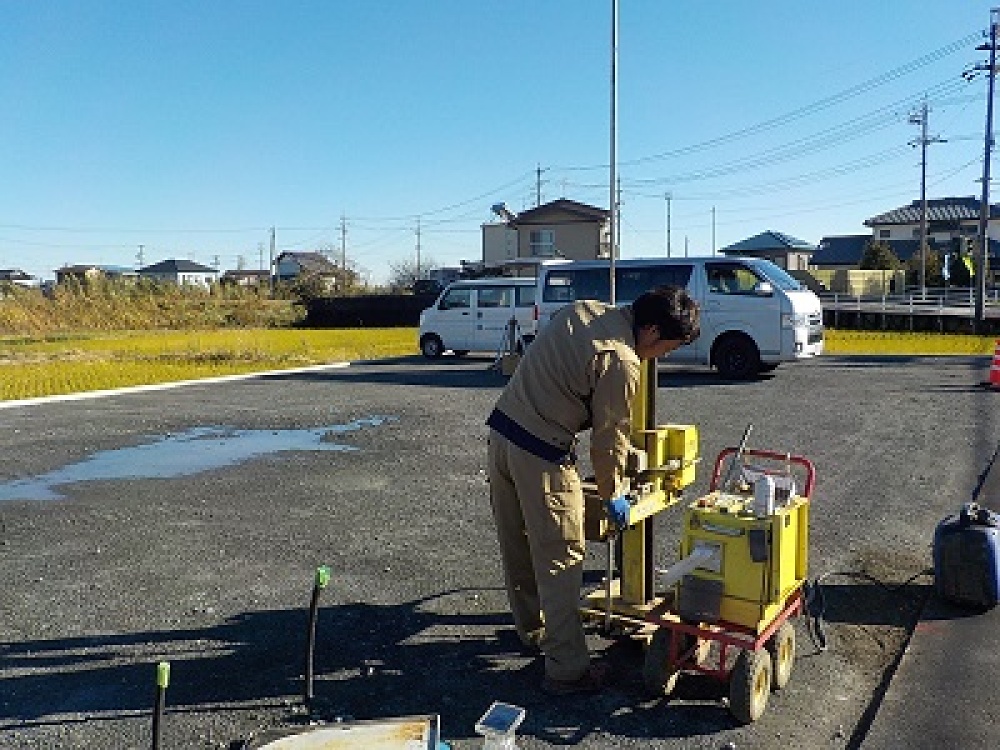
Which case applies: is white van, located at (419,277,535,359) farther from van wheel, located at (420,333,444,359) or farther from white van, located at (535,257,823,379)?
white van, located at (535,257,823,379)

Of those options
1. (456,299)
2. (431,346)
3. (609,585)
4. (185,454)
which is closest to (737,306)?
(456,299)

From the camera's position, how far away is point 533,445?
11.3 feet

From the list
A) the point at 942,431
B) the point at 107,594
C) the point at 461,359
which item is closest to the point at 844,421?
the point at 942,431

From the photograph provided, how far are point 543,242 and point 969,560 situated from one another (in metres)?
40.2

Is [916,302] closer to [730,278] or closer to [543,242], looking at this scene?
[543,242]

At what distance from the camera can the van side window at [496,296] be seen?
17328 mm

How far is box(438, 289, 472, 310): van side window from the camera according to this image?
17.8 meters

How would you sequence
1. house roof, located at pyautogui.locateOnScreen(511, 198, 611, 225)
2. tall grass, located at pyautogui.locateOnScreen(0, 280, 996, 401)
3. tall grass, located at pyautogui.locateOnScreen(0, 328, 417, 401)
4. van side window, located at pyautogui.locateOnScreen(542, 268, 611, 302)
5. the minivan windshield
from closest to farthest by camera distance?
the minivan windshield, van side window, located at pyautogui.locateOnScreen(542, 268, 611, 302), tall grass, located at pyautogui.locateOnScreen(0, 328, 417, 401), tall grass, located at pyautogui.locateOnScreen(0, 280, 996, 401), house roof, located at pyautogui.locateOnScreen(511, 198, 611, 225)

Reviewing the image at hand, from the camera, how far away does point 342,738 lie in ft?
9.48

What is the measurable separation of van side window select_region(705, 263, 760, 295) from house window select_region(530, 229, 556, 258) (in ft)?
98.2

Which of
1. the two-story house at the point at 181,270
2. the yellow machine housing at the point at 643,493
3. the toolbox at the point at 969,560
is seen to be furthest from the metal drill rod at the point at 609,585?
the two-story house at the point at 181,270

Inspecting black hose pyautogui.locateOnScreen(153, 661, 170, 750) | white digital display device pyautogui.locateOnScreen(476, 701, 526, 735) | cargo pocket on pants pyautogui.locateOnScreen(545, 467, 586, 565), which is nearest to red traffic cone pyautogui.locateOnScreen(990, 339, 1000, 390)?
cargo pocket on pants pyautogui.locateOnScreen(545, 467, 586, 565)

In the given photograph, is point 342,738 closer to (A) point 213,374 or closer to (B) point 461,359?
(A) point 213,374

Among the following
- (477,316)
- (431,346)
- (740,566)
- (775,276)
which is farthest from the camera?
(431,346)
